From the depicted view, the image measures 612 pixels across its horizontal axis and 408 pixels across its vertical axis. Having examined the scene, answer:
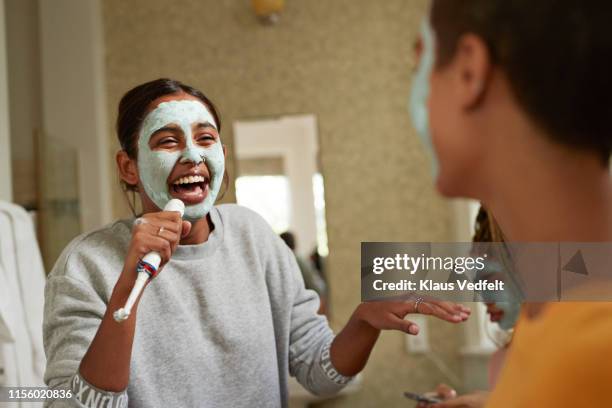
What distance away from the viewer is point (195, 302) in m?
0.66

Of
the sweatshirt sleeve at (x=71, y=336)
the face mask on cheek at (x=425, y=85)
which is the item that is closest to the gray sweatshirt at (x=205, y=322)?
the sweatshirt sleeve at (x=71, y=336)

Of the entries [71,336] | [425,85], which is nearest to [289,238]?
[71,336]

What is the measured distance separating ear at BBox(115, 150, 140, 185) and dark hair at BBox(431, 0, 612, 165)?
0.49 meters

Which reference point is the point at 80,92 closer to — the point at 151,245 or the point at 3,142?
the point at 3,142

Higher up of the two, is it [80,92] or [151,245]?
[80,92]

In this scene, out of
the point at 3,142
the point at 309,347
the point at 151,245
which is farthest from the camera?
the point at 3,142

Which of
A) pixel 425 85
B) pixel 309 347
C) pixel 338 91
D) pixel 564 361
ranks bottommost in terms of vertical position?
pixel 309 347

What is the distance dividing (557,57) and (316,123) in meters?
1.26

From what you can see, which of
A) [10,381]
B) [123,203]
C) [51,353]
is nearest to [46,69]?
[123,203]

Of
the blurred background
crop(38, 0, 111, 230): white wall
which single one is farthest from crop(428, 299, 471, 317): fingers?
crop(38, 0, 111, 230): white wall

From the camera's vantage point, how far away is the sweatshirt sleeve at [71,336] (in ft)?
1.71

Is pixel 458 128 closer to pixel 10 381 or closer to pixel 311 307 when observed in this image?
pixel 311 307

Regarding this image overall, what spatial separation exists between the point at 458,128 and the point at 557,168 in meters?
0.04

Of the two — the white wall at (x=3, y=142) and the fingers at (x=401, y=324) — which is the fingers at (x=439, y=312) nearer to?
the fingers at (x=401, y=324)
